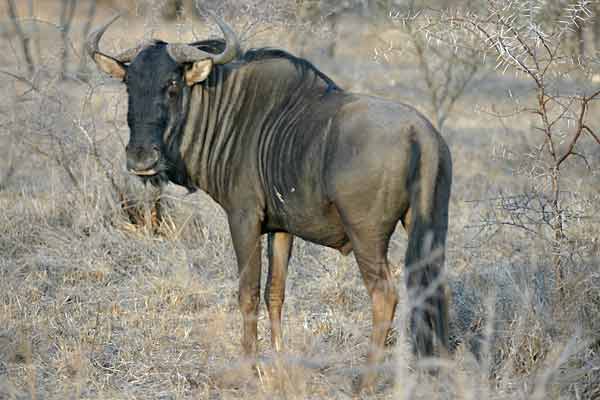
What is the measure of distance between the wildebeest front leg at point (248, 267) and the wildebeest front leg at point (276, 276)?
0.19 m

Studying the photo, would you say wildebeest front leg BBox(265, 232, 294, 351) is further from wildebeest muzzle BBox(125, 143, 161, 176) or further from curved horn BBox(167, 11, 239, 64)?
curved horn BBox(167, 11, 239, 64)

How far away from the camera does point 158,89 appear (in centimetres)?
476

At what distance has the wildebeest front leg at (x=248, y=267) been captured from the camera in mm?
4777

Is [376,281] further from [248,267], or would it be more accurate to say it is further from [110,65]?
[110,65]

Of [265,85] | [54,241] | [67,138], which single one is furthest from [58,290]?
[265,85]

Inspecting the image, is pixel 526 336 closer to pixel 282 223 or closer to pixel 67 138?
pixel 282 223

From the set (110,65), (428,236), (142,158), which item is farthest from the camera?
(110,65)

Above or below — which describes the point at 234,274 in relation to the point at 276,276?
below

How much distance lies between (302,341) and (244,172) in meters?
0.98

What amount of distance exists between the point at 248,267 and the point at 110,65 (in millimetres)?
1385

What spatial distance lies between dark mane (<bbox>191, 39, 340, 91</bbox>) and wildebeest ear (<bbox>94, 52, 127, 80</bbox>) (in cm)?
43

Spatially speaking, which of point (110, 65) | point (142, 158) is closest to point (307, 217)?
point (142, 158)

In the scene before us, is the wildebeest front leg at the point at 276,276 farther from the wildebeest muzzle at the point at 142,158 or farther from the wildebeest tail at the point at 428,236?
the wildebeest tail at the point at 428,236

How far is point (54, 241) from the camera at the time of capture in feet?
21.6
